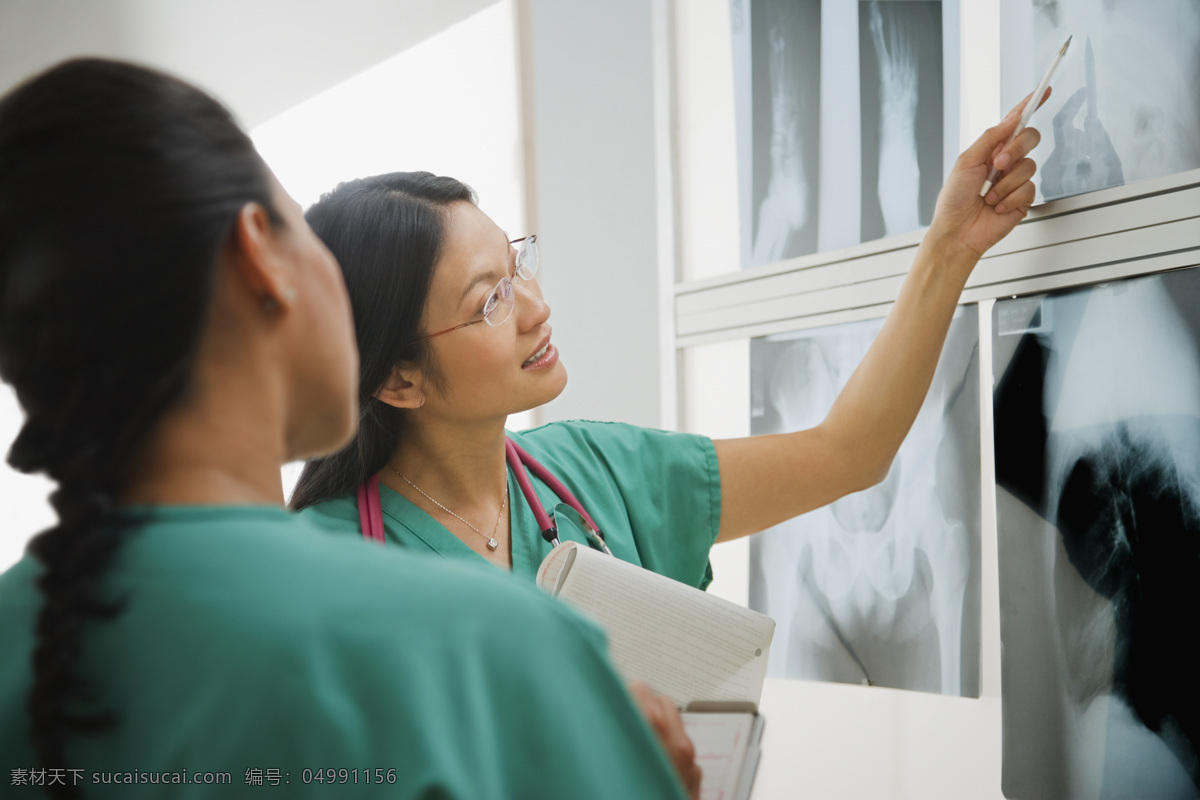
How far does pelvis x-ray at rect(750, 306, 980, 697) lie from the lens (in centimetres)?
91

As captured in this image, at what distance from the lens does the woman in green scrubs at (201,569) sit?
0.33 meters

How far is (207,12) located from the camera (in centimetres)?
160

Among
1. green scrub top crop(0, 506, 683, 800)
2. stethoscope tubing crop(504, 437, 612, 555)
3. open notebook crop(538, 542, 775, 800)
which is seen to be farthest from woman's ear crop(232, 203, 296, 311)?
stethoscope tubing crop(504, 437, 612, 555)

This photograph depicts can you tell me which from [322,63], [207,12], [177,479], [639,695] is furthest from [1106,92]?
[207,12]

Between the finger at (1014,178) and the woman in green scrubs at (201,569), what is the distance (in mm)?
663

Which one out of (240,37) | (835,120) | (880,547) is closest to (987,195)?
(835,120)

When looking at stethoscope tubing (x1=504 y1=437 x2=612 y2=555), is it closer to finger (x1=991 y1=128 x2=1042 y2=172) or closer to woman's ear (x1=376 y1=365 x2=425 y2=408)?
woman's ear (x1=376 y1=365 x2=425 y2=408)

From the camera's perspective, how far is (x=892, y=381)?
0.89 metres

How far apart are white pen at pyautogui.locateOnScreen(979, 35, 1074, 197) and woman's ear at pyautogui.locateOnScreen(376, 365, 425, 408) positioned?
0.61 m

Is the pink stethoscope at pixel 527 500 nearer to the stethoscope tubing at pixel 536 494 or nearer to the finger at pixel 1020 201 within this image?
the stethoscope tubing at pixel 536 494

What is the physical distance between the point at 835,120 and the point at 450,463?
61cm

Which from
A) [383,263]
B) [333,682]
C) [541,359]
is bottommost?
[333,682]

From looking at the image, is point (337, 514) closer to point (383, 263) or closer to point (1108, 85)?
point (383, 263)

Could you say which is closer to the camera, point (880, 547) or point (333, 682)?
point (333, 682)
